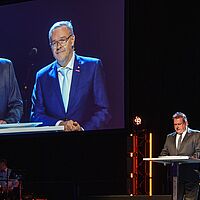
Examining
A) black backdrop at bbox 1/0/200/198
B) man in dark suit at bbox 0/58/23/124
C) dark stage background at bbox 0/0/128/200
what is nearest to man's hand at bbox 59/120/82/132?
dark stage background at bbox 0/0/128/200

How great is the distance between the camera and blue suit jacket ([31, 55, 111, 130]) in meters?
8.58

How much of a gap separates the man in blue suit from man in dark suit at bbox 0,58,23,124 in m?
0.30

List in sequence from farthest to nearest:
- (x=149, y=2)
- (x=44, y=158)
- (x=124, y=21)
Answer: (x=44, y=158) < (x=149, y=2) < (x=124, y=21)

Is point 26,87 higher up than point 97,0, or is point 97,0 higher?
point 97,0

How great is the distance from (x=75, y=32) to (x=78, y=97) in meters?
1.03

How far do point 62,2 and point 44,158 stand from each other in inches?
106

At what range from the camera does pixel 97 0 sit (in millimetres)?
8781

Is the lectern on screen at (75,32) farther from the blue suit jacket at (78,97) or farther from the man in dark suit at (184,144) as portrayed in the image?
the man in dark suit at (184,144)

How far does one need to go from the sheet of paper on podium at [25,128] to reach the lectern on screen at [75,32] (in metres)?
0.12

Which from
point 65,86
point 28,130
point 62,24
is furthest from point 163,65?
point 28,130

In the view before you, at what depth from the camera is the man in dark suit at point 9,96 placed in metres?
9.16

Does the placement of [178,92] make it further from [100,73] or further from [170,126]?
[100,73]

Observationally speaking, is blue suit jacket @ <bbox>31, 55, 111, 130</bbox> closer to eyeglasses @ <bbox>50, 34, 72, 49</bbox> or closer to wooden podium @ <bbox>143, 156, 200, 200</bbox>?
eyeglasses @ <bbox>50, 34, 72, 49</bbox>

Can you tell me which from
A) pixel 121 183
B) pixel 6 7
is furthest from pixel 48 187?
pixel 6 7
